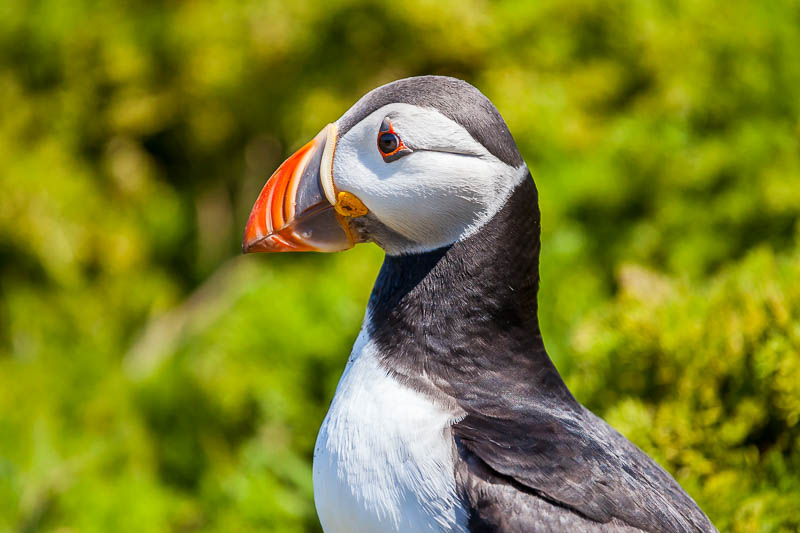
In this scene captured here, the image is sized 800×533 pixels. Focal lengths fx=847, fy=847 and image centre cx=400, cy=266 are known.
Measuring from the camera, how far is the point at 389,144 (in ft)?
6.21

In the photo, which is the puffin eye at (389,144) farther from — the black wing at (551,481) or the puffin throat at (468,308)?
the black wing at (551,481)

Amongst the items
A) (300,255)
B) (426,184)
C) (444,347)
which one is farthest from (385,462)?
(300,255)

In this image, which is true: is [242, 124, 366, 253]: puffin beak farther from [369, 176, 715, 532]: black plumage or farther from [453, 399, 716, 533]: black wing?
[453, 399, 716, 533]: black wing

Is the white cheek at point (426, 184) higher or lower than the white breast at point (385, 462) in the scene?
higher

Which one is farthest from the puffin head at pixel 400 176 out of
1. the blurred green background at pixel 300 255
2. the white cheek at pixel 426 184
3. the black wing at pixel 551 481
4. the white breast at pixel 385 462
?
the blurred green background at pixel 300 255

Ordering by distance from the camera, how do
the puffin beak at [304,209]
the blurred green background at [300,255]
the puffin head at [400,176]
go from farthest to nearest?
the blurred green background at [300,255] → the puffin beak at [304,209] → the puffin head at [400,176]

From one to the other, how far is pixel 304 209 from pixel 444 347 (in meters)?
0.47

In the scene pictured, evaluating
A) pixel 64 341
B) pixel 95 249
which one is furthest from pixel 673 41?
pixel 64 341

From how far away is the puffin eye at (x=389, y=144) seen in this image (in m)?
1.88

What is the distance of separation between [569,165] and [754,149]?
84cm

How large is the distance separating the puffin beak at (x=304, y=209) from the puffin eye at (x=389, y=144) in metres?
0.14

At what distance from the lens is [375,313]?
2061 mm

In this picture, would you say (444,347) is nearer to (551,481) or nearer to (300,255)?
(551,481)

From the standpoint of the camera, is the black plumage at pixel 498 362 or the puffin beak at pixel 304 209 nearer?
the black plumage at pixel 498 362
